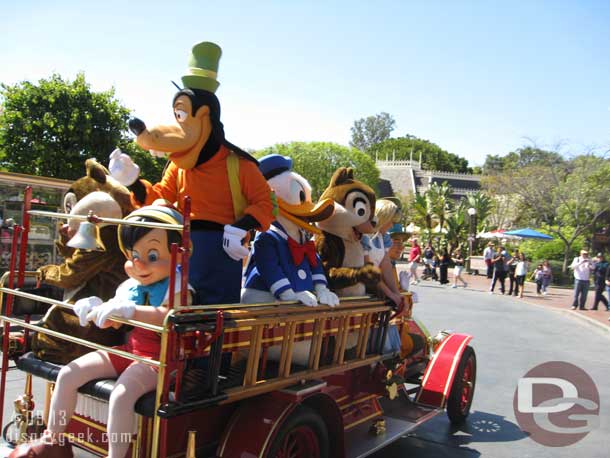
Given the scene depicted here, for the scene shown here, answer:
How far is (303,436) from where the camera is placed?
3082mm

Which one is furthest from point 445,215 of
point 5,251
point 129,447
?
point 129,447

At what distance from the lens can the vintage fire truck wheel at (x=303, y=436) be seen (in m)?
2.86

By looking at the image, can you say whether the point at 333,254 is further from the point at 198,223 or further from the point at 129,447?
the point at 129,447

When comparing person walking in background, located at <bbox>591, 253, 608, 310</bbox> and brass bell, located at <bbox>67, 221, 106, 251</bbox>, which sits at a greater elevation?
brass bell, located at <bbox>67, 221, 106, 251</bbox>

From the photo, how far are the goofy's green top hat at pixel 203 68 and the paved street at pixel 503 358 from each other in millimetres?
2345

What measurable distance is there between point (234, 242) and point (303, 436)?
45.5 inches

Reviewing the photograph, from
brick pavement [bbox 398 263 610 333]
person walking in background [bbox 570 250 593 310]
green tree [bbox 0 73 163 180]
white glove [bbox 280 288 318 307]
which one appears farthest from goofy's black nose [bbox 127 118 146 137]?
person walking in background [bbox 570 250 593 310]

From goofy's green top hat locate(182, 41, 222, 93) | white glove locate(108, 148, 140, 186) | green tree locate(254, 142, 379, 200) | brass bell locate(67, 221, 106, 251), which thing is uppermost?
green tree locate(254, 142, 379, 200)

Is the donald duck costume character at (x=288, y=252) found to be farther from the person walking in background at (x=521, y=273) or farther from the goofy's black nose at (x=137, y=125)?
the person walking in background at (x=521, y=273)

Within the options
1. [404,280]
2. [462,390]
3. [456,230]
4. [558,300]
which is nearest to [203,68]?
[404,280]

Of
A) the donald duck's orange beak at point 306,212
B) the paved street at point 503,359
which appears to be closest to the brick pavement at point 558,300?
the paved street at point 503,359

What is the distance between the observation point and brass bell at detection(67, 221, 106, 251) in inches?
128

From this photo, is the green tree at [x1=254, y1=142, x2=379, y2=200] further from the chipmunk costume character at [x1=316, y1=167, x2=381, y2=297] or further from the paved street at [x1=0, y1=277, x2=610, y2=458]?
the chipmunk costume character at [x1=316, y1=167, x2=381, y2=297]

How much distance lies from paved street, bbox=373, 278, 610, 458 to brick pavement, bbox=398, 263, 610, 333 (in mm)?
229
